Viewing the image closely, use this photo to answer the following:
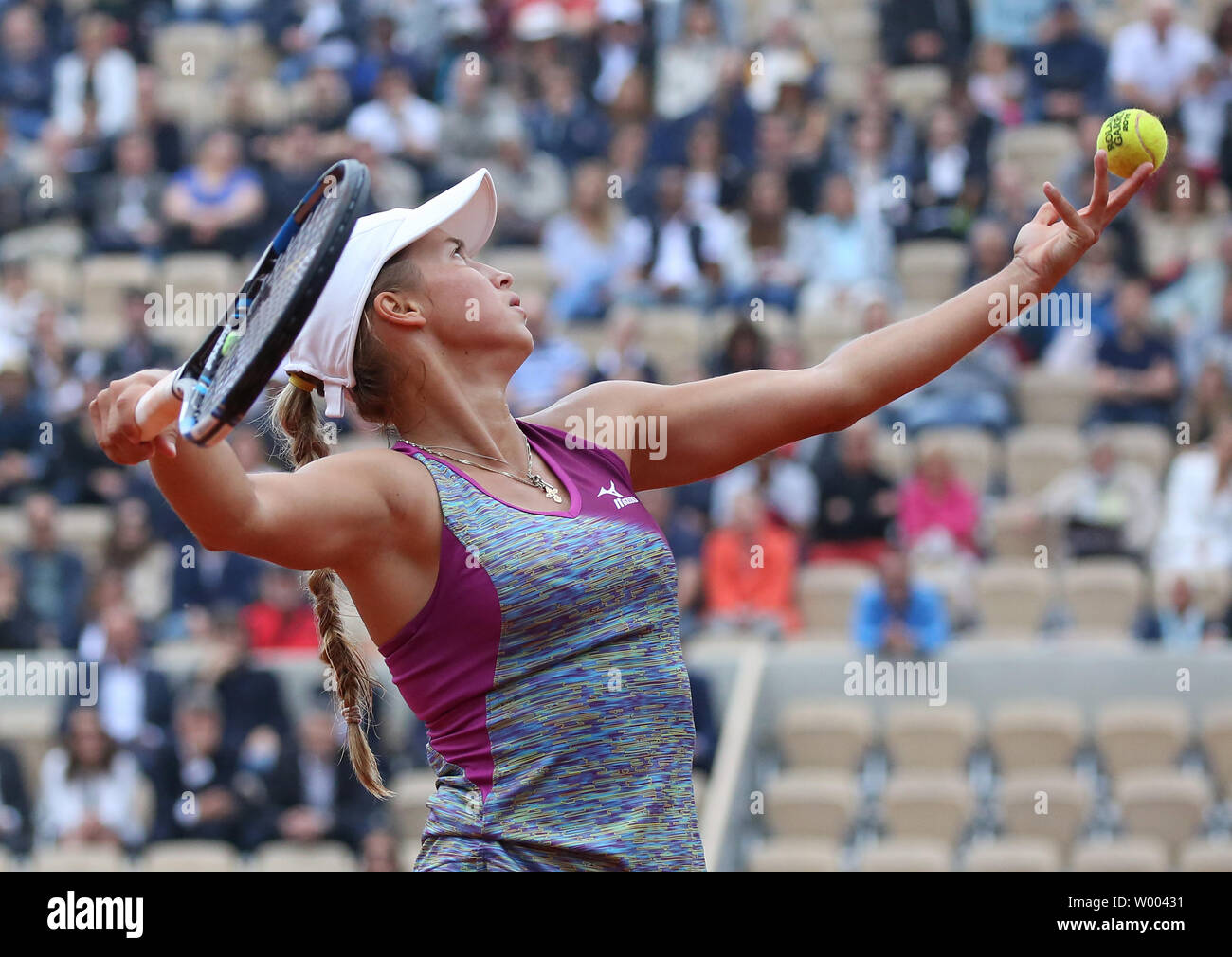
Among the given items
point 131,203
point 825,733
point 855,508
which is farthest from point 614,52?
point 825,733

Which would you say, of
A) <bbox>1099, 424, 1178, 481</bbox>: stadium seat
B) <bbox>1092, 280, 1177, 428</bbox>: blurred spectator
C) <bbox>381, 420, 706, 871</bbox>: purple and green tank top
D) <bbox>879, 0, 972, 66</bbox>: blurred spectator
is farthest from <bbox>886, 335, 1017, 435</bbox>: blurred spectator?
<bbox>381, 420, 706, 871</bbox>: purple and green tank top

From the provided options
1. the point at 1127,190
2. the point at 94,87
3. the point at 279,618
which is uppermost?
the point at 94,87

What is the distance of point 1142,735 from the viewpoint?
7.40m

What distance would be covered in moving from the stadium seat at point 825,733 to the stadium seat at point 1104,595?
114cm

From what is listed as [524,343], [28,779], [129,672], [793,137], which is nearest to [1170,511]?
[793,137]

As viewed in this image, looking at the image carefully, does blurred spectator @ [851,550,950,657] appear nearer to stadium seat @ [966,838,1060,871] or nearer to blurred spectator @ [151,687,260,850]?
stadium seat @ [966,838,1060,871]

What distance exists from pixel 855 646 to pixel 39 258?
19.4 feet

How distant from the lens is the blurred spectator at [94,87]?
11742mm

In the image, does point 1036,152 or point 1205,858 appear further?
point 1036,152

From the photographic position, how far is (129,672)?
805 cm

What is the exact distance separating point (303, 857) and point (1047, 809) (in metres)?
3.00

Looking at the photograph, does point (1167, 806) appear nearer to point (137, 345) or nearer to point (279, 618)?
point (279, 618)

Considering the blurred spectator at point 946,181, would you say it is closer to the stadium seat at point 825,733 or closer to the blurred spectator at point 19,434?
the stadium seat at point 825,733
